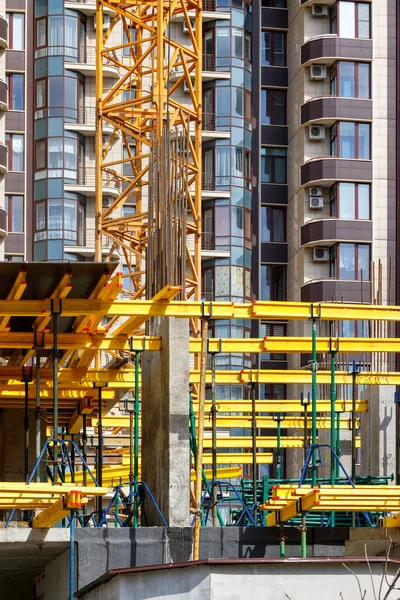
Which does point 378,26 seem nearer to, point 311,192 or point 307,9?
point 307,9

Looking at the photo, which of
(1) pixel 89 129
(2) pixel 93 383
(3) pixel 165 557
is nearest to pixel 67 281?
(3) pixel 165 557

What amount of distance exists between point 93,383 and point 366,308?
248 inches

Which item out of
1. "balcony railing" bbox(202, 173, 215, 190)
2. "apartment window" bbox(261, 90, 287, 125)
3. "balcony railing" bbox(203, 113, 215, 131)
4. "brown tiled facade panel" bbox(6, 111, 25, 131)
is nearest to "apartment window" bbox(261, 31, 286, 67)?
"apartment window" bbox(261, 90, 287, 125)

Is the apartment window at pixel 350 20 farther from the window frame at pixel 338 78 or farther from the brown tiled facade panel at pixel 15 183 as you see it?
the brown tiled facade panel at pixel 15 183

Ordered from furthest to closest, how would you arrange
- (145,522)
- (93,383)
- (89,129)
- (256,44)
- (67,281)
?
(256,44), (89,129), (93,383), (145,522), (67,281)

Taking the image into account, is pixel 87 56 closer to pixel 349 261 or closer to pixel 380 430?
pixel 349 261

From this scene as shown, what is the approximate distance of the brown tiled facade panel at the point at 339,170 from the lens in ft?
207

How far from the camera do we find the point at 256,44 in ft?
218

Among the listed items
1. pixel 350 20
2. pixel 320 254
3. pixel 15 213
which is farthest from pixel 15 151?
pixel 350 20

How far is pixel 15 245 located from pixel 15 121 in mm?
5177

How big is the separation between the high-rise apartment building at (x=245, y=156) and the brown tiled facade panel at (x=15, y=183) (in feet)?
0.20

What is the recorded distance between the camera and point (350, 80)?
6384 cm

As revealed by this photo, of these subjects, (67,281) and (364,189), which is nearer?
(67,281)

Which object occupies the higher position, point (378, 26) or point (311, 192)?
point (378, 26)
